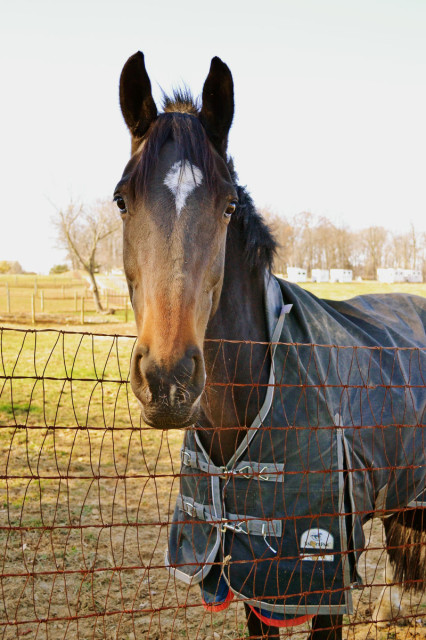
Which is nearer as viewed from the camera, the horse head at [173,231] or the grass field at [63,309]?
the horse head at [173,231]

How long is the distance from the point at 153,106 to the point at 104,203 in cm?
3142

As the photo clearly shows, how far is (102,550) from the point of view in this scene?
4422 millimetres

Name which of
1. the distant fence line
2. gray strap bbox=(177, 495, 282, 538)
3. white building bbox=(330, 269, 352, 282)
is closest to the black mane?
gray strap bbox=(177, 495, 282, 538)

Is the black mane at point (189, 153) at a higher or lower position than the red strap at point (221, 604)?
higher

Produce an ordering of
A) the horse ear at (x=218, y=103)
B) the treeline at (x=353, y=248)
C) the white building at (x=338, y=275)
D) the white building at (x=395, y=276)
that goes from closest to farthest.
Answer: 1. the horse ear at (x=218, y=103)
2. the white building at (x=395, y=276)
3. the white building at (x=338, y=275)
4. the treeline at (x=353, y=248)

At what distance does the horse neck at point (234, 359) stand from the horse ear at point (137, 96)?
66 centimetres

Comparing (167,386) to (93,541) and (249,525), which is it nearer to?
(249,525)

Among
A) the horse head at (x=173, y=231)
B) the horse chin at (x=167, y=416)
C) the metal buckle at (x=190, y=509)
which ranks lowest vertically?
the metal buckle at (x=190, y=509)

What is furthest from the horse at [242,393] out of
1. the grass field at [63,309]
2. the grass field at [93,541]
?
the grass field at [63,309]

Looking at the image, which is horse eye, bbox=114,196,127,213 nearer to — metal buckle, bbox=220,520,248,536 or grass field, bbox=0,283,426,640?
grass field, bbox=0,283,426,640

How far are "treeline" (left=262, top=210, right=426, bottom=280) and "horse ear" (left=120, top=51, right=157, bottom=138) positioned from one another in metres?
59.3

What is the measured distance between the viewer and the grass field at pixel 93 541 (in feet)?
7.75

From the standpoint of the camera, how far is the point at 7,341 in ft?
54.0

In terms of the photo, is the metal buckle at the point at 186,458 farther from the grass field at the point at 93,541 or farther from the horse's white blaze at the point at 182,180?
the horse's white blaze at the point at 182,180
